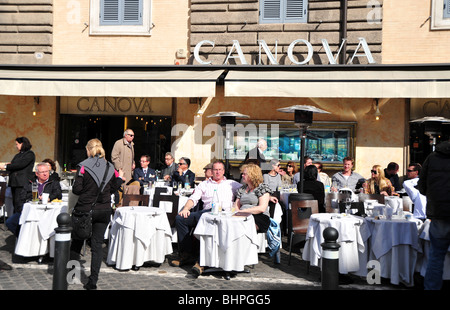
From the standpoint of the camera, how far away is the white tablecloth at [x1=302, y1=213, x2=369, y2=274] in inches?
230

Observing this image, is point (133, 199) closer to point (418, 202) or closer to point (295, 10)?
point (418, 202)

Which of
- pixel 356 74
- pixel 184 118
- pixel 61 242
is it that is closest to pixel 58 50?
pixel 184 118

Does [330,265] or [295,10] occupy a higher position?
[295,10]

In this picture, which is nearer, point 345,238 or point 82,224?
point 82,224

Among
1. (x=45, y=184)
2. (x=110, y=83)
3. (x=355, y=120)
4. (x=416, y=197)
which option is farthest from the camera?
(x=355, y=120)

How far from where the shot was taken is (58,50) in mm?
12578

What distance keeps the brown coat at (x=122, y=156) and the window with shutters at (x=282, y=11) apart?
4.56 metres

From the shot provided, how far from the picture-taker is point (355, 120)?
11.5m

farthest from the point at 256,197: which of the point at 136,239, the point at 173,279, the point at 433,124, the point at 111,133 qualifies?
the point at 111,133

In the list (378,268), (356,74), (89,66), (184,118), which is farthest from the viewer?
(184,118)

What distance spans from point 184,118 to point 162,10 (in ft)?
9.18

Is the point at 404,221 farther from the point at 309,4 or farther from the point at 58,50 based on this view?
the point at 58,50

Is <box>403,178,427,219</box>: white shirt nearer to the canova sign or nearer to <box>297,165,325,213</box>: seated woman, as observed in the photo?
<box>297,165,325,213</box>: seated woman

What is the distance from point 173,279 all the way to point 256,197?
1.56 m
